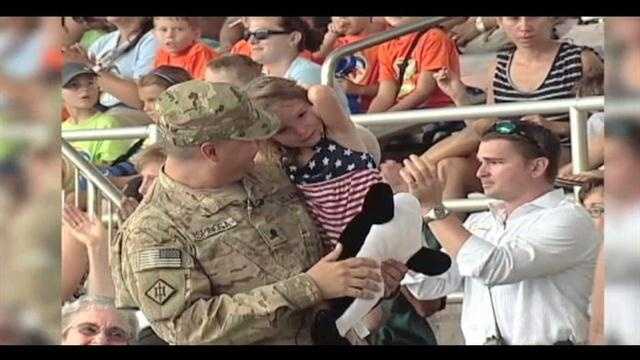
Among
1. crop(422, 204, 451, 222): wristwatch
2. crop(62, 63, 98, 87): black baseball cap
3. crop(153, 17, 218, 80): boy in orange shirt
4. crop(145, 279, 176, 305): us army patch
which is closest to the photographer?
crop(145, 279, 176, 305): us army patch

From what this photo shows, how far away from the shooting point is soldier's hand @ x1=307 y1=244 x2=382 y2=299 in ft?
23.4

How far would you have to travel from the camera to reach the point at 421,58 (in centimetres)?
731

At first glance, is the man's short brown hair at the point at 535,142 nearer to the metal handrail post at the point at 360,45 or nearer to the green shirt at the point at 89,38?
the metal handrail post at the point at 360,45

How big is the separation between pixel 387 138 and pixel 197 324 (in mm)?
1178

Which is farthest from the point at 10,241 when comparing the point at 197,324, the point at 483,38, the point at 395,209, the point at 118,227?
the point at 483,38

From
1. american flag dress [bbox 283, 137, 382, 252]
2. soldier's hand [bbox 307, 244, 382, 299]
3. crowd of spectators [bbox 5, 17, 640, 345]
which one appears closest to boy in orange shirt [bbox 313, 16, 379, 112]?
crowd of spectators [bbox 5, 17, 640, 345]

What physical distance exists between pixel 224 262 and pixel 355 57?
3.63 ft

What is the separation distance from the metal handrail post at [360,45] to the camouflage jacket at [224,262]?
54 centimetres

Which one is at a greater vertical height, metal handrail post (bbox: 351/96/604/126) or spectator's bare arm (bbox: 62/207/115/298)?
metal handrail post (bbox: 351/96/604/126)

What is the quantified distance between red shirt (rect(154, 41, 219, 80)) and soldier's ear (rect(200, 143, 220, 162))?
390 millimetres

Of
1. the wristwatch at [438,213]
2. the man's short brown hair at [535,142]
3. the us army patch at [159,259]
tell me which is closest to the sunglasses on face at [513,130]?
the man's short brown hair at [535,142]

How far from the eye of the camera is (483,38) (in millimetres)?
7266

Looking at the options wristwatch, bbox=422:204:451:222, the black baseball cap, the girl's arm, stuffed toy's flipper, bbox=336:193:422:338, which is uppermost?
the black baseball cap

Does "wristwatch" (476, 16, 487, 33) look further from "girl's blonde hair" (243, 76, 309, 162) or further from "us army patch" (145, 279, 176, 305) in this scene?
"us army patch" (145, 279, 176, 305)
